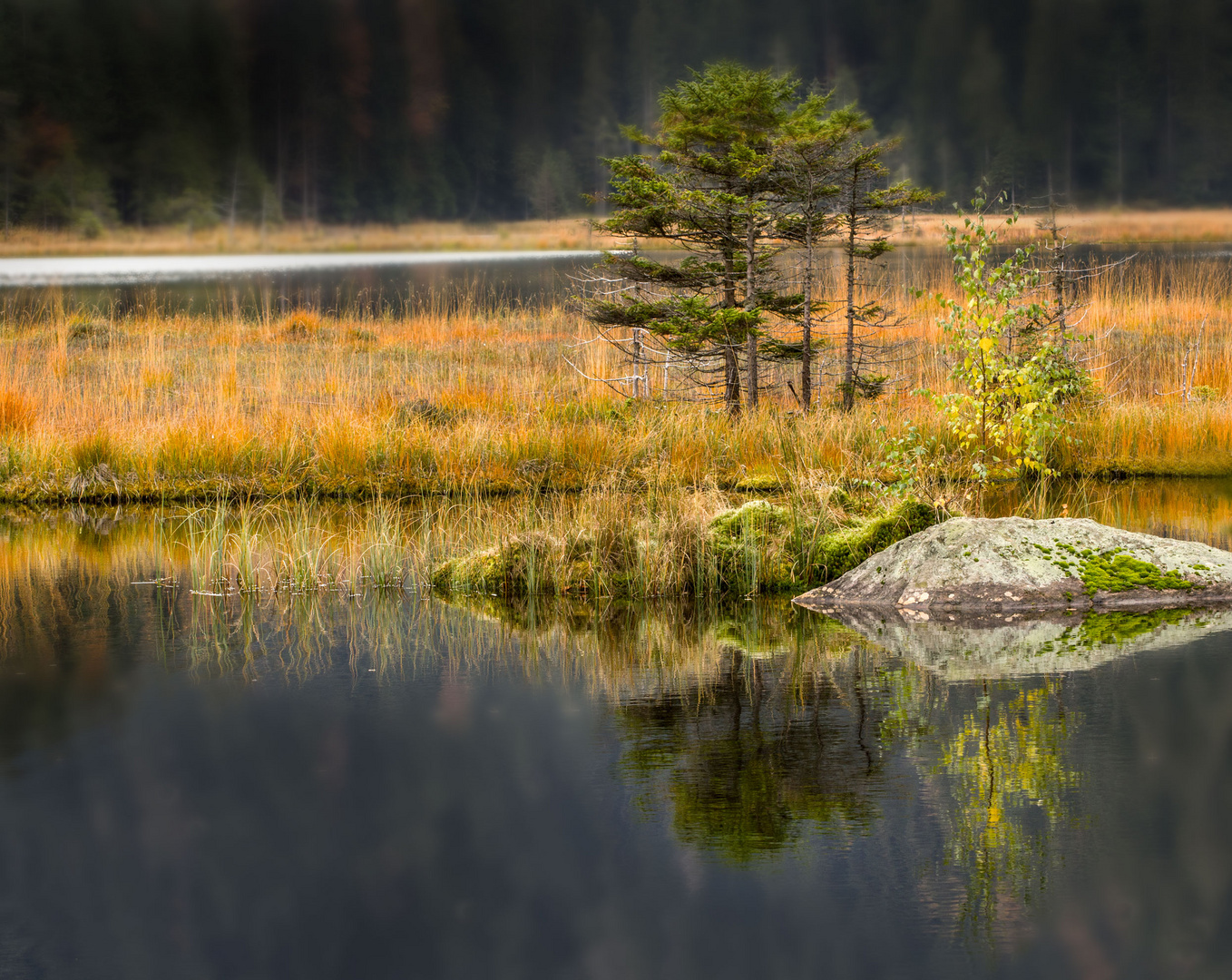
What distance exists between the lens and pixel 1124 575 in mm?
8148

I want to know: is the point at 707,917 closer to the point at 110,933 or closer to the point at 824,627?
the point at 110,933

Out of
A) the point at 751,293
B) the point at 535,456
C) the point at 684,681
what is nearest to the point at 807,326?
the point at 751,293

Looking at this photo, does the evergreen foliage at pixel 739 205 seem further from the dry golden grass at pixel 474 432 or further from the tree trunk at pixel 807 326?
the dry golden grass at pixel 474 432

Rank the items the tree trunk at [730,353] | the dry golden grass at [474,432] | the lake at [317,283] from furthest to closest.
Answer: the lake at [317,283] → the tree trunk at [730,353] → the dry golden grass at [474,432]

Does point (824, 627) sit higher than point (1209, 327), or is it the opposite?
point (1209, 327)

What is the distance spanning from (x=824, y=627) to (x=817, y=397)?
328 inches

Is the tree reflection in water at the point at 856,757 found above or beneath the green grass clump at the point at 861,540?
beneath

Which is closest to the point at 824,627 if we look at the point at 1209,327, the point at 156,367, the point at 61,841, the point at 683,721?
the point at 683,721

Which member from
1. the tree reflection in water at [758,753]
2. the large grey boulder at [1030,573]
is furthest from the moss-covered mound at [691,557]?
the tree reflection in water at [758,753]

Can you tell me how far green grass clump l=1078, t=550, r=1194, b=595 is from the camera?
26.5ft

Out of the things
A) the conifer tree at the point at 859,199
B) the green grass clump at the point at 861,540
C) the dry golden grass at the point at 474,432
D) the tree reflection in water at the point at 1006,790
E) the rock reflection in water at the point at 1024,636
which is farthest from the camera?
the conifer tree at the point at 859,199

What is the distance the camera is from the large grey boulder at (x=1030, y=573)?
800 centimetres

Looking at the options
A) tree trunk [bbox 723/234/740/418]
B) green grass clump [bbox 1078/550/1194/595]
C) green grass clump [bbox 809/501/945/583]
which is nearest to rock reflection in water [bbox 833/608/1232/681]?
green grass clump [bbox 1078/550/1194/595]

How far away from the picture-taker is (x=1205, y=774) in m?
5.46
